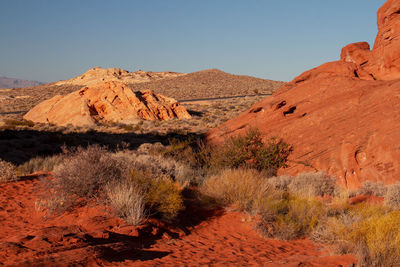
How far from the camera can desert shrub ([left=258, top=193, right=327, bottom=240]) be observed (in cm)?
603

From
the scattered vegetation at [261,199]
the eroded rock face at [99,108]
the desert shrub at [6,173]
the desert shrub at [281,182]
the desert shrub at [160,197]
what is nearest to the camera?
the scattered vegetation at [261,199]

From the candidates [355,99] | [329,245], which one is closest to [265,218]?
[329,245]

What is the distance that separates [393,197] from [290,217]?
8.01 ft

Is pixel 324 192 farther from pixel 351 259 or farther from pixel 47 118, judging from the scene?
pixel 47 118

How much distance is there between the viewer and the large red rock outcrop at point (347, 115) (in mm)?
8375

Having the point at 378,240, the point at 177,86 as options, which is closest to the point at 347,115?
the point at 378,240

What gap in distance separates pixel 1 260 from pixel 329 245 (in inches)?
186

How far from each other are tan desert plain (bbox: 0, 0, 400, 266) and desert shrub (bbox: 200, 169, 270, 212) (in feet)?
0.09

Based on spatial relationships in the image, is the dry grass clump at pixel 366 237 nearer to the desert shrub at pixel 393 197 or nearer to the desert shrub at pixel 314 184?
the desert shrub at pixel 393 197

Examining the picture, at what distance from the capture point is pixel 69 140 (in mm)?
18109

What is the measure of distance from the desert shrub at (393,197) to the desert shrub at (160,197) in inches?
172

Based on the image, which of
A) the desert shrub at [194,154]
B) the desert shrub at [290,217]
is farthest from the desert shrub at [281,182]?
the desert shrub at [194,154]

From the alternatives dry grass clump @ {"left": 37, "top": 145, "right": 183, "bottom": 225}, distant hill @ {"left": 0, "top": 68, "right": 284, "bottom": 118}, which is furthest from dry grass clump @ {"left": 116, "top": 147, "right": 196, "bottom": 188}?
distant hill @ {"left": 0, "top": 68, "right": 284, "bottom": 118}

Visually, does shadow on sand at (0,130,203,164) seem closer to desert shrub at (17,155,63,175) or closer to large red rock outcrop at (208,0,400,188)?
desert shrub at (17,155,63,175)
